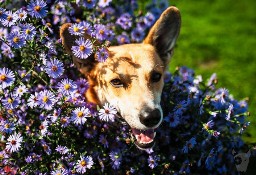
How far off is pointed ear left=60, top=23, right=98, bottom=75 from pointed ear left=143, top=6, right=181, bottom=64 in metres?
0.65

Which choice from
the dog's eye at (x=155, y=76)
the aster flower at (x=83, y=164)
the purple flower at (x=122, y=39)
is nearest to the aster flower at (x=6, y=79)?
the aster flower at (x=83, y=164)

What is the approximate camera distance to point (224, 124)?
4.41 m

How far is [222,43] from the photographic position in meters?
8.46

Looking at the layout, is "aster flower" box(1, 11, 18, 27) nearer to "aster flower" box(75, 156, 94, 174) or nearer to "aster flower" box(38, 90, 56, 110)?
"aster flower" box(38, 90, 56, 110)

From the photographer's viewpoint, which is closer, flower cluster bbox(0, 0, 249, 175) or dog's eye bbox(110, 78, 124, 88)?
flower cluster bbox(0, 0, 249, 175)

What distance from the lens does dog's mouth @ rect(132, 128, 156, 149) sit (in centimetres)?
387

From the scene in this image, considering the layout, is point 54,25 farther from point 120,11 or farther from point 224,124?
point 224,124

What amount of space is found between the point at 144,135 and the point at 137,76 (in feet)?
1.85

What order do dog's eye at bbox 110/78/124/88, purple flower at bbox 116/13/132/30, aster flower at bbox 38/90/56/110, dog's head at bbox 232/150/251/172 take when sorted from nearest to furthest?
aster flower at bbox 38/90/56/110 → dog's head at bbox 232/150/251/172 → dog's eye at bbox 110/78/124/88 → purple flower at bbox 116/13/132/30

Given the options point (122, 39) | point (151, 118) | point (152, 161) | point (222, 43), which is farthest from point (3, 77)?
point (222, 43)

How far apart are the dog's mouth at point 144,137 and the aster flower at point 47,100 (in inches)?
32.9

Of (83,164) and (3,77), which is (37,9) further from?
(83,164)

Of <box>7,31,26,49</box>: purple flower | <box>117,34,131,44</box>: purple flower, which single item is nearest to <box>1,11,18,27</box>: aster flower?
<box>7,31,26,49</box>: purple flower

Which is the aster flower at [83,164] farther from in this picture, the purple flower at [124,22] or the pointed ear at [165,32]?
the purple flower at [124,22]
